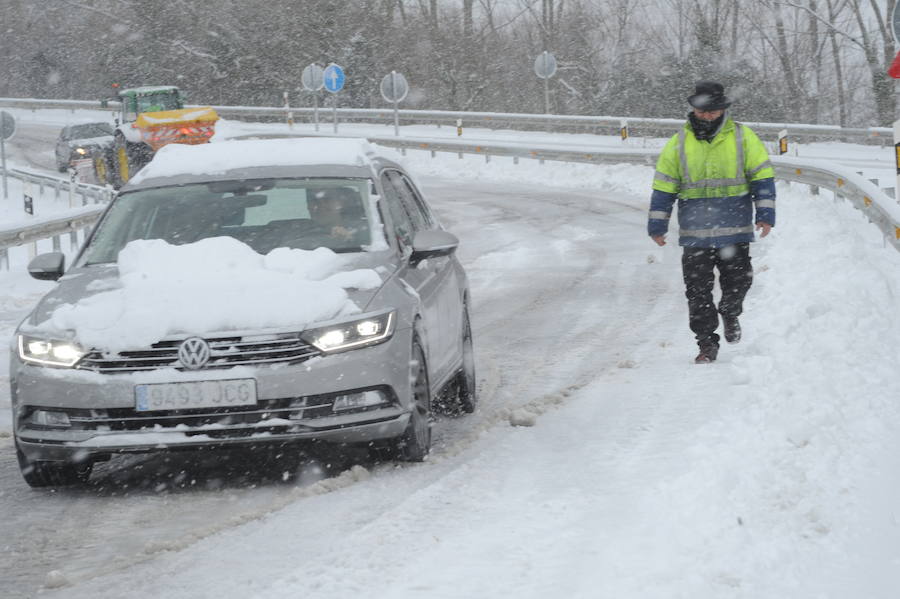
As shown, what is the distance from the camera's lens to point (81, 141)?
36.7m

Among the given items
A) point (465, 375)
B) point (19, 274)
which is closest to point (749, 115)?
point (19, 274)

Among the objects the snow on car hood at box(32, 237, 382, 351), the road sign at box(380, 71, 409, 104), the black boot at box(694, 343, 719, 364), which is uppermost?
the road sign at box(380, 71, 409, 104)

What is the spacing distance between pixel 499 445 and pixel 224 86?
164 feet

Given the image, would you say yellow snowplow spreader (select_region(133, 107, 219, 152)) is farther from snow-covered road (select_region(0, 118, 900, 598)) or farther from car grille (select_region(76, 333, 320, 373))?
car grille (select_region(76, 333, 320, 373))

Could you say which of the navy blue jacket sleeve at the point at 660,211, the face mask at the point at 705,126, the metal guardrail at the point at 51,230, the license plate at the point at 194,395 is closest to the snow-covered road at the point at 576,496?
the license plate at the point at 194,395

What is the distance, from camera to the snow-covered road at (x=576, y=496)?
4.48 metres

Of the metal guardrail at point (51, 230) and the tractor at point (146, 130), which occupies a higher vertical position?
the tractor at point (146, 130)

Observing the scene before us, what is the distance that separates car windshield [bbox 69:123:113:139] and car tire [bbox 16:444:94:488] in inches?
1270

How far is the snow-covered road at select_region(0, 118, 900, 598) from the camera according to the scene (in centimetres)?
448

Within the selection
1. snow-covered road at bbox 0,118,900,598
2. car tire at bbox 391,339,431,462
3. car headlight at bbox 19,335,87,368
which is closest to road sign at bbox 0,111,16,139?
snow-covered road at bbox 0,118,900,598

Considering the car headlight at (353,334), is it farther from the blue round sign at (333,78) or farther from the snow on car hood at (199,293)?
the blue round sign at (333,78)

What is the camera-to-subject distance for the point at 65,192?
113 feet

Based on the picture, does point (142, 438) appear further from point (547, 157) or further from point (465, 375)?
point (547, 157)

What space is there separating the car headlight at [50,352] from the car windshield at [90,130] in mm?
32397
